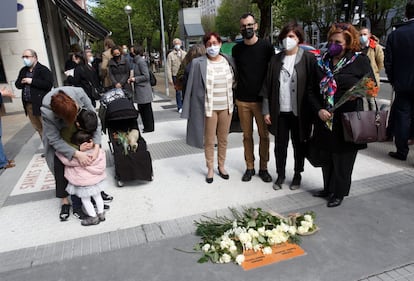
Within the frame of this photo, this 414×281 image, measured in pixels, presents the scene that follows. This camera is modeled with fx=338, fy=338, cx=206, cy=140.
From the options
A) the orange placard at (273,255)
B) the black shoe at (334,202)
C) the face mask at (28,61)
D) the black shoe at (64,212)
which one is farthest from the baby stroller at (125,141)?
the black shoe at (334,202)

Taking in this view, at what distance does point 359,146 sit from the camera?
137 inches

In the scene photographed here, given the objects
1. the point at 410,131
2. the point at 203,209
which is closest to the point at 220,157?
the point at 203,209

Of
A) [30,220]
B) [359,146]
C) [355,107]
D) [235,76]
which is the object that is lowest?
[30,220]

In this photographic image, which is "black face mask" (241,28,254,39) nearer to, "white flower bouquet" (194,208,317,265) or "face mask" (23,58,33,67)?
"white flower bouquet" (194,208,317,265)

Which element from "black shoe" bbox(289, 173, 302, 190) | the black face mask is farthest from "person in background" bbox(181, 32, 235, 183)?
"black shoe" bbox(289, 173, 302, 190)

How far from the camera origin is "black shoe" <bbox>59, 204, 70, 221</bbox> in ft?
12.1

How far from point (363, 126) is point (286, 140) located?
38.7 inches

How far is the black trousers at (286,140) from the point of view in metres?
3.94

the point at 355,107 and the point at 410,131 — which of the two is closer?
the point at 355,107

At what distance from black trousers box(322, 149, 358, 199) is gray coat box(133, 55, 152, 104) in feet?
15.1

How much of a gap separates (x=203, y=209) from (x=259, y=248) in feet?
3.27

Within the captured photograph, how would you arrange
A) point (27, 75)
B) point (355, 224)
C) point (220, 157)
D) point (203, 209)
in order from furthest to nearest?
point (27, 75) < point (220, 157) < point (203, 209) < point (355, 224)

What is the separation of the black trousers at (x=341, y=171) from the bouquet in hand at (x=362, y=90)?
0.57 meters

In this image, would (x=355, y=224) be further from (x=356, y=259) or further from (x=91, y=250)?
(x=91, y=250)
